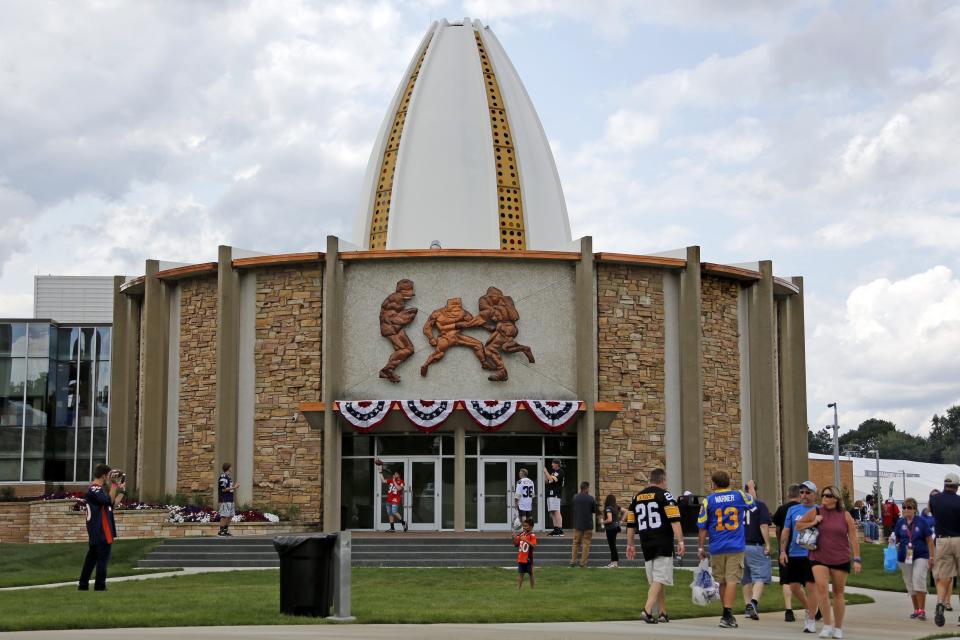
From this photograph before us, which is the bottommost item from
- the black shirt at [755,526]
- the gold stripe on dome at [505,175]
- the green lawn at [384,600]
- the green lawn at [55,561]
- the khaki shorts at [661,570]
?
the green lawn at [55,561]

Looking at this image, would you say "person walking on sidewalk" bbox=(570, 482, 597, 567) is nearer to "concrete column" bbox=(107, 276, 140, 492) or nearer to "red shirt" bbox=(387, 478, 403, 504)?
"red shirt" bbox=(387, 478, 403, 504)

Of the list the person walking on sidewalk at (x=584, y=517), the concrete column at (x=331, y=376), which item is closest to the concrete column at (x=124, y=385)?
the concrete column at (x=331, y=376)

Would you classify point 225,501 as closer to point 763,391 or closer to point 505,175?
point 763,391

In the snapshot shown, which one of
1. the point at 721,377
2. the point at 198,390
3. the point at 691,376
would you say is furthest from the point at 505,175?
the point at 198,390

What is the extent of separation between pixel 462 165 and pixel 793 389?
38.2 feet

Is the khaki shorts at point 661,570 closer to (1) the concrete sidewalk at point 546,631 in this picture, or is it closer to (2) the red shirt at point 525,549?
(1) the concrete sidewalk at point 546,631

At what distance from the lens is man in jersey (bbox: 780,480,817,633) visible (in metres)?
12.8

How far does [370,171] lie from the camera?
40125mm

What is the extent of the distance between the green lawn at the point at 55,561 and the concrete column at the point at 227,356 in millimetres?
4580

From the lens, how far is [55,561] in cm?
2366

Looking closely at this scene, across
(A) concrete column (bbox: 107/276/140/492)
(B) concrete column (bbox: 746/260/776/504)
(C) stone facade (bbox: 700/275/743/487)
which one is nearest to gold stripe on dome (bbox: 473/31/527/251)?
(C) stone facade (bbox: 700/275/743/487)

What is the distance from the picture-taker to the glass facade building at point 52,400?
42625 millimetres

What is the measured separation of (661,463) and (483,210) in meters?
10.8

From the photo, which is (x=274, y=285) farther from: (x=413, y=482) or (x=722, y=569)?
(x=722, y=569)
